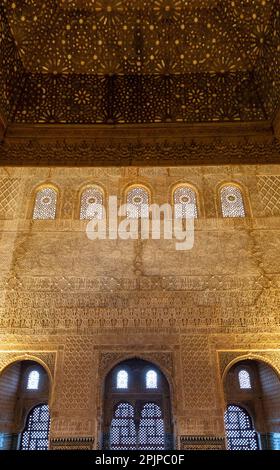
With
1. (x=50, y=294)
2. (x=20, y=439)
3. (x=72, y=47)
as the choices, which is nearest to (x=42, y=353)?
(x=50, y=294)

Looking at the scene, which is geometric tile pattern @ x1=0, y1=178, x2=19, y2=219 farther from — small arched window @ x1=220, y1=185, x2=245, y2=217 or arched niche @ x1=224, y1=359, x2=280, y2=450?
arched niche @ x1=224, y1=359, x2=280, y2=450

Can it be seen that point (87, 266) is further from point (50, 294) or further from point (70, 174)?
point (70, 174)

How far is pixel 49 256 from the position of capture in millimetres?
7023

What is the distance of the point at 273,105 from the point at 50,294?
5.52m

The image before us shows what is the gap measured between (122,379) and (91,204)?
3552 millimetres

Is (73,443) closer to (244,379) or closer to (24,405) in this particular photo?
(24,405)

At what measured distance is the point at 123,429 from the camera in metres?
7.81

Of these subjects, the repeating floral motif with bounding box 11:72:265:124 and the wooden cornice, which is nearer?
the wooden cornice

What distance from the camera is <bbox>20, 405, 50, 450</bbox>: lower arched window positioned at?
25.8 feet

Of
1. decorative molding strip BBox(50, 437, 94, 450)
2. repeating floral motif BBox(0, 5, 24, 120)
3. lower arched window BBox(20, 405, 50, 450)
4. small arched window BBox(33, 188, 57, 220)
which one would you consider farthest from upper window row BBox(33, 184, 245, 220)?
lower arched window BBox(20, 405, 50, 450)

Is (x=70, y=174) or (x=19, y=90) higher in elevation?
(x=19, y=90)

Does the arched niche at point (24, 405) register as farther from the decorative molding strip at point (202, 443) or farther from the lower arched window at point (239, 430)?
the lower arched window at point (239, 430)

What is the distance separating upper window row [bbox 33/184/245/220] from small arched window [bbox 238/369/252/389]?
10.7 feet
